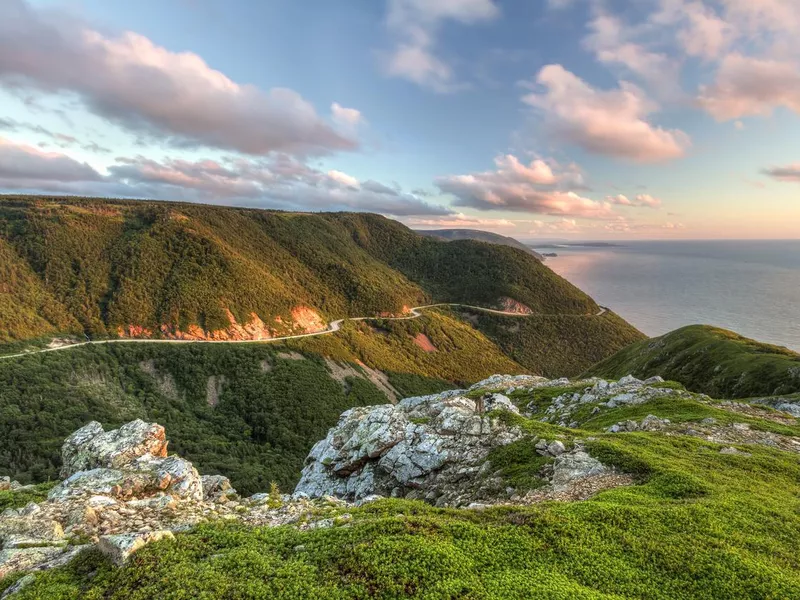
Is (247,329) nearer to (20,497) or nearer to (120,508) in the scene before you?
(20,497)

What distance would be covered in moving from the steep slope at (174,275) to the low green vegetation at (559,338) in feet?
40.2

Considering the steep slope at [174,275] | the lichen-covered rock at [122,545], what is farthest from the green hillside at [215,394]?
the lichen-covered rock at [122,545]

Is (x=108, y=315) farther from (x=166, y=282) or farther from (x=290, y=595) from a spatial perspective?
(x=290, y=595)

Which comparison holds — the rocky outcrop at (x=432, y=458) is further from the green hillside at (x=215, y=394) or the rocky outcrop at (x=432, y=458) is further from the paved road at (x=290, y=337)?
the paved road at (x=290, y=337)

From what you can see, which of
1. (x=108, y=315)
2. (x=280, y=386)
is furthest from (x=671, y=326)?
(x=108, y=315)

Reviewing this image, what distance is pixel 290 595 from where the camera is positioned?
830 centimetres

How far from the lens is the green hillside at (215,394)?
2222 inches

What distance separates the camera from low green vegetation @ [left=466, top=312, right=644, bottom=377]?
144125 mm

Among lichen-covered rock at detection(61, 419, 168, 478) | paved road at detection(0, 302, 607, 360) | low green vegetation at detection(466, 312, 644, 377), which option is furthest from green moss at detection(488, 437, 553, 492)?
low green vegetation at detection(466, 312, 644, 377)

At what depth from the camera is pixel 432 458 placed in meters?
21.3

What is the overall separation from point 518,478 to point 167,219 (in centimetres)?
15061

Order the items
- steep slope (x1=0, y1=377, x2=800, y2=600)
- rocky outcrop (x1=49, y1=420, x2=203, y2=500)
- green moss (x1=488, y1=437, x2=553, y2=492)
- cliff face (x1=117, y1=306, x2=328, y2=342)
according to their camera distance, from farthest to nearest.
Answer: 1. cliff face (x1=117, y1=306, x2=328, y2=342)
2. green moss (x1=488, y1=437, x2=553, y2=492)
3. rocky outcrop (x1=49, y1=420, x2=203, y2=500)
4. steep slope (x1=0, y1=377, x2=800, y2=600)

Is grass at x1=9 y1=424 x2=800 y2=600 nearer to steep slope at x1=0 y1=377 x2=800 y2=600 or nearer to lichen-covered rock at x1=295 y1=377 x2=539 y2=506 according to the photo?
steep slope at x1=0 y1=377 x2=800 y2=600

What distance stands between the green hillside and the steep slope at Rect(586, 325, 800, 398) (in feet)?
199
